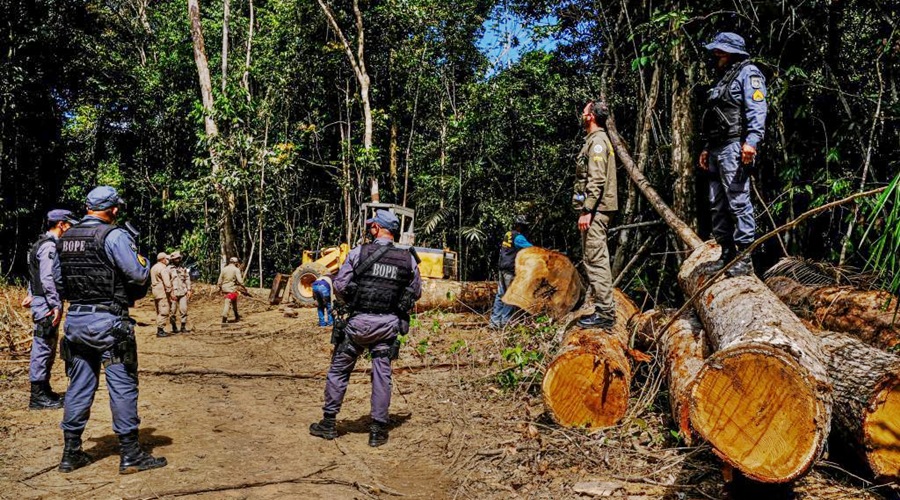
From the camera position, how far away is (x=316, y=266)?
1575 cm

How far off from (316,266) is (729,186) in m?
12.2

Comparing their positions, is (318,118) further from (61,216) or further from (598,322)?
(598,322)

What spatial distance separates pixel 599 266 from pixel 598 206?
55 cm

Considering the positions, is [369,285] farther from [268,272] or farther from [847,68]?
[268,272]

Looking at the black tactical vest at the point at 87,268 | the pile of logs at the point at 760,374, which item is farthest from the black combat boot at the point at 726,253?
the black tactical vest at the point at 87,268

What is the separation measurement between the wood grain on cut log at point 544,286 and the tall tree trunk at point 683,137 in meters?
1.67

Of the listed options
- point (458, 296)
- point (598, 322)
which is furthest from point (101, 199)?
point (458, 296)

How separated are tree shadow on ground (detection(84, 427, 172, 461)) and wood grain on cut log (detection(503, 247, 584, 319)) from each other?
4622 millimetres

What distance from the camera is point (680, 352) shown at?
15.2 feet

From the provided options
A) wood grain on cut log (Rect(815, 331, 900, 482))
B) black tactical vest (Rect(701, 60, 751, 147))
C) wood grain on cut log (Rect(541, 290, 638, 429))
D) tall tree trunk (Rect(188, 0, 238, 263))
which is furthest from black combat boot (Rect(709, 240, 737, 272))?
tall tree trunk (Rect(188, 0, 238, 263))

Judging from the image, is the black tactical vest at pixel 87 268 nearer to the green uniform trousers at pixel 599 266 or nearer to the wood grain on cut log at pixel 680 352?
the green uniform trousers at pixel 599 266

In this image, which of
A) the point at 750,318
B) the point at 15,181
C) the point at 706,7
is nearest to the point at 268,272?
the point at 15,181

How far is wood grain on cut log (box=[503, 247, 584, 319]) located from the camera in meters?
8.23

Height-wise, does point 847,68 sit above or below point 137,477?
above
